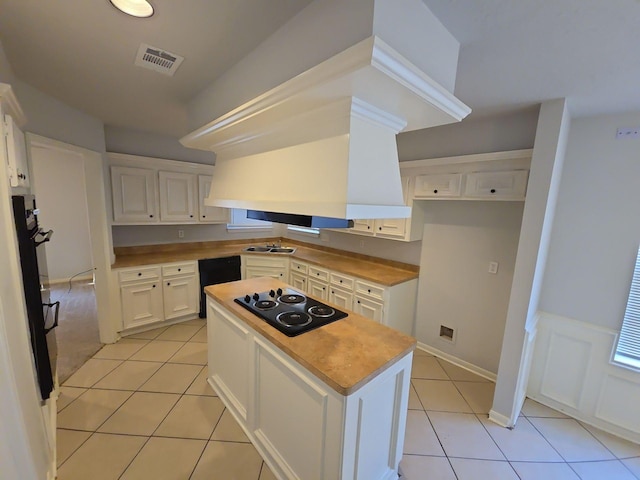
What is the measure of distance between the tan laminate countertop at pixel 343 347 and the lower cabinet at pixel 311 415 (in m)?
0.07

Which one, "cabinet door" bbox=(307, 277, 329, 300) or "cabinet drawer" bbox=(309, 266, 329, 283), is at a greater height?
"cabinet drawer" bbox=(309, 266, 329, 283)

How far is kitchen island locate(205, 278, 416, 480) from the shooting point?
1258mm

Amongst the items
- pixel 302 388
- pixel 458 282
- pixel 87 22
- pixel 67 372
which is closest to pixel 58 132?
pixel 87 22

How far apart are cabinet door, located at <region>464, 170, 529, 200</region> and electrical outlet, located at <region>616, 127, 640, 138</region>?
63 centimetres

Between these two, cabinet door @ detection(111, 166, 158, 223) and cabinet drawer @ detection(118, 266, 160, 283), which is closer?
cabinet drawer @ detection(118, 266, 160, 283)

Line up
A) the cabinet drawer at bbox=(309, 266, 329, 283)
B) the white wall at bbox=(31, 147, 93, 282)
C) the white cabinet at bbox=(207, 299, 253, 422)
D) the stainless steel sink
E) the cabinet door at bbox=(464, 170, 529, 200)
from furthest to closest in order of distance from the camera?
the white wall at bbox=(31, 147, 93, 282), the stainless steel sink, the cabinet drawer at bbox=(309, 266, 329, 283), the cabinet door at bbox=(464, 170, 529, 200), the white cabinet at bbox=(207, 299, 253, 422)

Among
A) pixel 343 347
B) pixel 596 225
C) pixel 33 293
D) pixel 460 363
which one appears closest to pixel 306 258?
pixel 460 363

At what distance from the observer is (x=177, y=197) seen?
3.56 meters

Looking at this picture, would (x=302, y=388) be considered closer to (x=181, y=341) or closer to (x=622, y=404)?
(x=181, y=341)

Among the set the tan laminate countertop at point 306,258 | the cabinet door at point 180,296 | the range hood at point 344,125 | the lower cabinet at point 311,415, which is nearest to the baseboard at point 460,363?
the tan laminate countertop at point 306,258

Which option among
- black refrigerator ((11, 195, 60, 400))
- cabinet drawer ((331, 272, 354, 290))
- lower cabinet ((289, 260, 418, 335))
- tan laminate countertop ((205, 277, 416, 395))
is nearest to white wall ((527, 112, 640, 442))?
lower cabinet ((289, 260, 418, 335))

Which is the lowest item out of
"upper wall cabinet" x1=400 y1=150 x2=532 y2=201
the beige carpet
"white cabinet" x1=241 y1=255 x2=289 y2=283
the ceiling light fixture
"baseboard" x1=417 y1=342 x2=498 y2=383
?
the beige carpet

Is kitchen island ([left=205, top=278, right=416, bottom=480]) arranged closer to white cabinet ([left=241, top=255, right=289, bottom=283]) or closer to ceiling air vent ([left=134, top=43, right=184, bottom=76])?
ceiling air vent ([left=134, top=43, right=184, bottom=76])

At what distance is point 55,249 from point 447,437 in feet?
21.5
